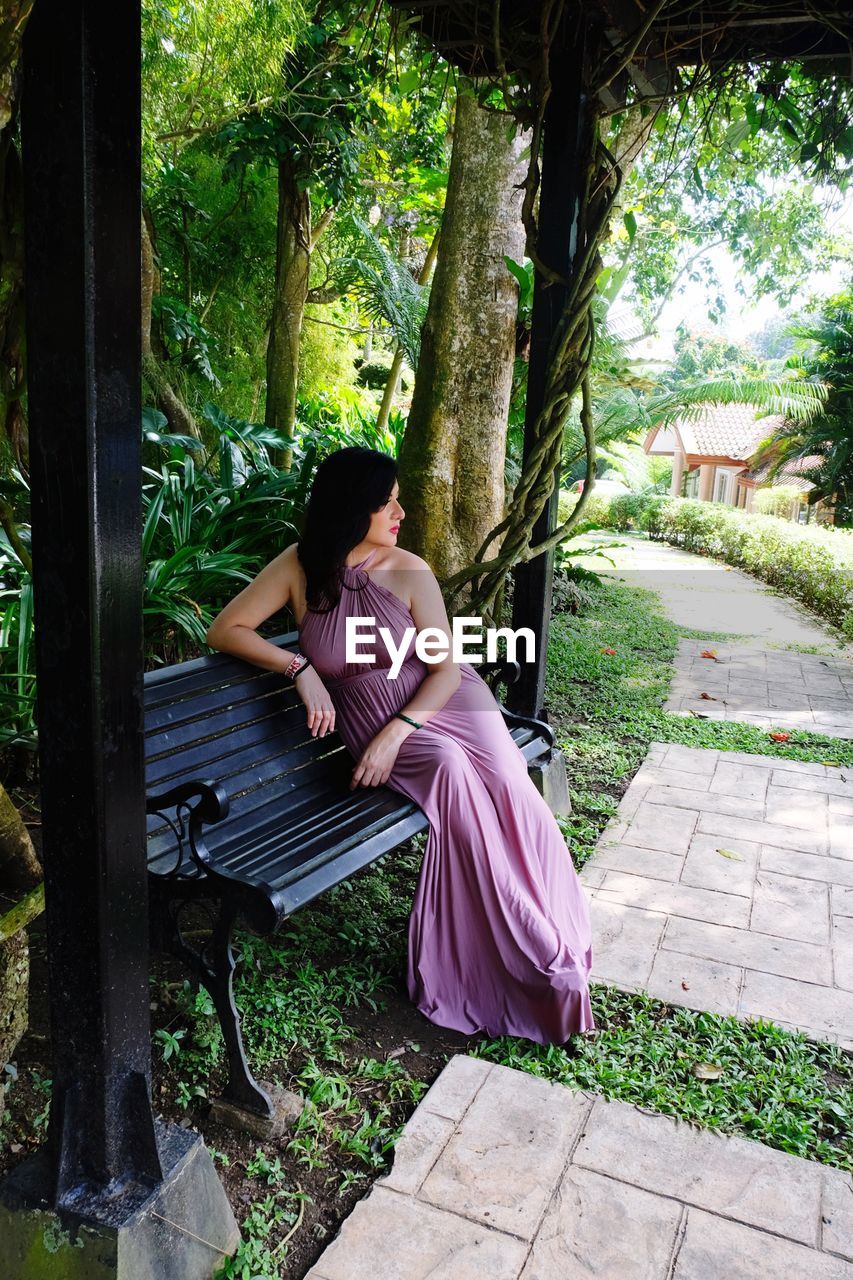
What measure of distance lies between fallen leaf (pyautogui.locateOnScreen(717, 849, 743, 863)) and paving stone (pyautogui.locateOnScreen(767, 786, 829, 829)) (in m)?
0.45

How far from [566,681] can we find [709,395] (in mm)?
11107

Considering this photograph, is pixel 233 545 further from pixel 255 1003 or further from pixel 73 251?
pixel 73 251

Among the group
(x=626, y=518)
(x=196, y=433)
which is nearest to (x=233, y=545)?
(x=196, y=433)

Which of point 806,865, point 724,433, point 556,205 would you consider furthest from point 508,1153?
point 724,433

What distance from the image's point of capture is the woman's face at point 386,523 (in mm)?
3141

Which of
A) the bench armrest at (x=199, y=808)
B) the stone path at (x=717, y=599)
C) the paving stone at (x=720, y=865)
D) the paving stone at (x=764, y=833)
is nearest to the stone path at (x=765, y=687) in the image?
the stone path at (x=717, y=599)

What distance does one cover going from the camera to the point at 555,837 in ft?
9.52

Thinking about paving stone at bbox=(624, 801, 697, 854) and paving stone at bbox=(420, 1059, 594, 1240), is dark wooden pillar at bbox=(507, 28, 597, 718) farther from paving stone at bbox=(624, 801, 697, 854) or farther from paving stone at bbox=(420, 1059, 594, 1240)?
paving stone at bbox=(420, 1059, 594, 1240)

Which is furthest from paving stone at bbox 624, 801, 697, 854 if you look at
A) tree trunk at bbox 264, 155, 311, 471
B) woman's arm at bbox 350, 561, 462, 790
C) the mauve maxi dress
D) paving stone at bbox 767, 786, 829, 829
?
tree trunk at bbox 264, 155, 311, 471

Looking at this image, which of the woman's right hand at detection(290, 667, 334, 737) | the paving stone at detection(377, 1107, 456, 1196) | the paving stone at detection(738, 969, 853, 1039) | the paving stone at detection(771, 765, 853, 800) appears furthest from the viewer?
the paving stone at detection(771, 765, 853, 800)

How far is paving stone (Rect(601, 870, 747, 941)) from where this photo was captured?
334 cm

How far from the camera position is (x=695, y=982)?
2932 millimetres

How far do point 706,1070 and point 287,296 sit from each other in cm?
761

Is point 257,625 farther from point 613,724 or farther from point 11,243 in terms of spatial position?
point 613,724
